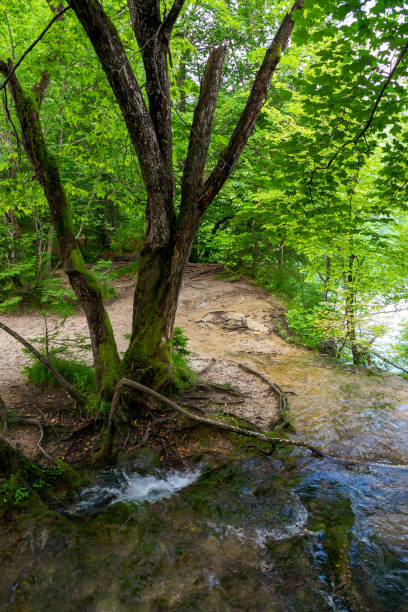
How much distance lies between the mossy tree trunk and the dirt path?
194 centimetres

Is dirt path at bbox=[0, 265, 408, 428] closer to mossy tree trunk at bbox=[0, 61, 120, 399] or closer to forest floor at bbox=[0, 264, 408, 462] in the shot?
forest floor at bbox=[0, 264, 408, 462]

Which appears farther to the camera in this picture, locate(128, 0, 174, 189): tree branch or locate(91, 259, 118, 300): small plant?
locate(91, 259, 118, 300): small plant

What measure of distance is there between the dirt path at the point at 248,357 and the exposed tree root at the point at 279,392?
0.11m

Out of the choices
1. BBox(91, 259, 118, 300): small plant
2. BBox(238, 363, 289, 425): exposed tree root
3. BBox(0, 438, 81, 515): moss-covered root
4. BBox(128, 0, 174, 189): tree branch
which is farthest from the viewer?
BBox(91, 259, 118, 300): small plant

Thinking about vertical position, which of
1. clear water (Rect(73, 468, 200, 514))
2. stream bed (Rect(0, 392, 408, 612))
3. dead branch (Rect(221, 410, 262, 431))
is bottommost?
clear water (Rect(73, 468, 200, 514))

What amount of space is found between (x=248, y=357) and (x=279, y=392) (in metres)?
1.80

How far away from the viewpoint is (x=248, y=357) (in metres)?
7.45

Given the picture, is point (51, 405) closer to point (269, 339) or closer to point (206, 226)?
point (269, 339)

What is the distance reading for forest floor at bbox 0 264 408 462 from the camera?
4531 mm

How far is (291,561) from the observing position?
290 cm

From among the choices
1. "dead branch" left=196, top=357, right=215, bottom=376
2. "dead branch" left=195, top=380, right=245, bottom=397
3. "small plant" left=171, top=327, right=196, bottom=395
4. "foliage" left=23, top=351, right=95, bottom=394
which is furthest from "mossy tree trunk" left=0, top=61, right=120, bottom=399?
"dead branch" left=196, top=357, right=215, bottom=376

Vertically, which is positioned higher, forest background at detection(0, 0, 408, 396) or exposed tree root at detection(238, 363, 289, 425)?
forest background at detection(0, 0, 408, 396)

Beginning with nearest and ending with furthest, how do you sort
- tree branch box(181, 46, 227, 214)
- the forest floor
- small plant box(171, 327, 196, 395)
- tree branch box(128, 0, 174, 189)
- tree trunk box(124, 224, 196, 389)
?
tree branch box(128, 0, 174, 189)
tree branch box(181, 46, 227, 214)
tree trunk box(124, 224, 196, 389)
the forest floor
small plant box(171, 327, 196, 395)

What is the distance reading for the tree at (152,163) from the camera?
335 cm
